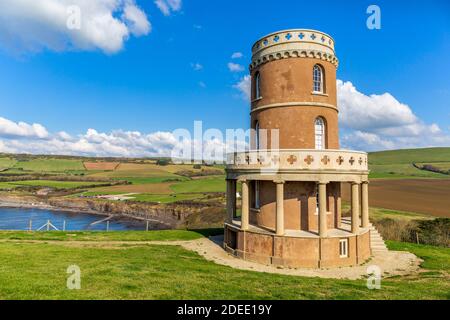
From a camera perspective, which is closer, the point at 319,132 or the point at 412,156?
the point at 319,132

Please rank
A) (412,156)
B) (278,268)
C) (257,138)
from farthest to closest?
(412,156) → (257,138) → (278,268)

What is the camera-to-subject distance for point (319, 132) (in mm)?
20156

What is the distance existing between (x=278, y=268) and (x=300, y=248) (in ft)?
5.68

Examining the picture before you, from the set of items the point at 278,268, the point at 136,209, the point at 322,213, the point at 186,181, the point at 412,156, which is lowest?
the point at 136,209

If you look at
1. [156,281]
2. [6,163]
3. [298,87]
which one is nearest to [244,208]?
[156,281]

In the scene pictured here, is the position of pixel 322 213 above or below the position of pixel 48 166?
below

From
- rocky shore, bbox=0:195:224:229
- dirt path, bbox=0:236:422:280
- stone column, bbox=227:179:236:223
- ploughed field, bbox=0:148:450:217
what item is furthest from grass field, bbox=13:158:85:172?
stone column, bbox=227:179:236:223

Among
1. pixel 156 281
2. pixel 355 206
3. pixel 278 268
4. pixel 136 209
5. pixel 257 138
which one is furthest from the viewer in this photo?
pixel 136 209

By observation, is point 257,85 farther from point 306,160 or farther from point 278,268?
point 278,268

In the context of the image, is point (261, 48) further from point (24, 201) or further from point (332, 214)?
point (24, 201)

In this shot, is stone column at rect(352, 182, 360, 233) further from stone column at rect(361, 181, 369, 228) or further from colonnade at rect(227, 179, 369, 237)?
stone column at rect(361, 181, 369, 228)

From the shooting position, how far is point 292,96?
64.5 ft
